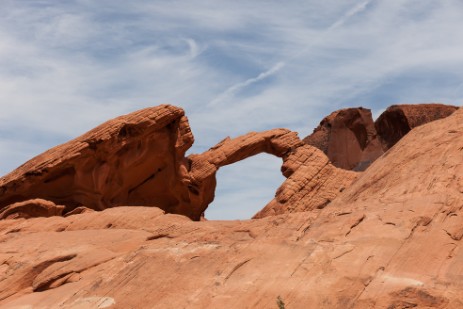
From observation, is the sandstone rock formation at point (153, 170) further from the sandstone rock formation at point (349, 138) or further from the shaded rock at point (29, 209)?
the sandstone rock formation at point (349, 138)

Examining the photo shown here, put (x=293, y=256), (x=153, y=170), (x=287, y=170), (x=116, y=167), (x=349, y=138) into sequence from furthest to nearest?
(x=349, y=138) → (x=287, y=170) → (x=153, y=170) → (x=116, y=167) → (x=293, y=256)

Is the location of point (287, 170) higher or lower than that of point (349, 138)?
lower

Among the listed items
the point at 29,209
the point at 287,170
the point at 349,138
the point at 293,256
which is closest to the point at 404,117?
the point at 349,138

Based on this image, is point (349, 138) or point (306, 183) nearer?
point (306, 183)

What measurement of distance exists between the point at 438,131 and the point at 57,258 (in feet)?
29.4

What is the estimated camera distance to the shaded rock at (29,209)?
20.1 meters

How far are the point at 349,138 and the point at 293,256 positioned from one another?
24.6 m

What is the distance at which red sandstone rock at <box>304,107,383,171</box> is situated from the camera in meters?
36.6

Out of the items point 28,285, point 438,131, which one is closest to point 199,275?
point 28,285

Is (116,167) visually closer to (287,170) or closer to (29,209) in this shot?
(29,209)

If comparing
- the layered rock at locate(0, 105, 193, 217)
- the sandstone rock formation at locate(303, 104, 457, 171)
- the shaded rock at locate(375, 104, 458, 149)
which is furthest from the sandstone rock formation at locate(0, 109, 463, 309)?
the sandstone rock formation at locate(303, 104, 457, 171)

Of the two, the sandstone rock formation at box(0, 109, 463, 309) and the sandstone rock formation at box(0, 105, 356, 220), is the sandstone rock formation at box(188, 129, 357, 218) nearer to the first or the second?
the sandstone rock formation at box(0, 105, 356, 220)

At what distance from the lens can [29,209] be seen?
796 inches

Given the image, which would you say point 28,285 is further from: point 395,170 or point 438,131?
point 438,131
